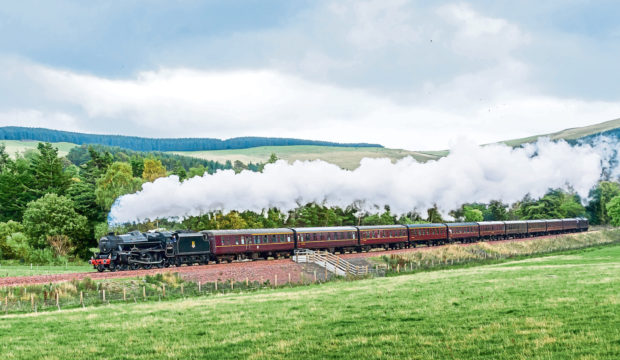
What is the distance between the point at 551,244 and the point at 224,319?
64601 mm

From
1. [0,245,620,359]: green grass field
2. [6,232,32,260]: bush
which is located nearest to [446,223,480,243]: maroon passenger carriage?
[0,245,620,359]: green grass field

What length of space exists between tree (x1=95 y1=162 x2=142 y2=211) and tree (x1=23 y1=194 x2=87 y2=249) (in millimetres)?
3597

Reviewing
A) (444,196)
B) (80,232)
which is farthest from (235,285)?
(80,232)

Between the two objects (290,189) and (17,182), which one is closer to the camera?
(290,189)

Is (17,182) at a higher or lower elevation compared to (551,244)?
higher

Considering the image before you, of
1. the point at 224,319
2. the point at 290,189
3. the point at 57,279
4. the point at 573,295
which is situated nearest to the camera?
the point at 224,319

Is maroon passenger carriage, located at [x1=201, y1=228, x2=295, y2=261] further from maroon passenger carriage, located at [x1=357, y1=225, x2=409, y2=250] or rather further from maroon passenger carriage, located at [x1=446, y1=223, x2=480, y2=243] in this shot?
maroon passenger carriage, located at [x1=446, y1=223, x2=480, y2=243]

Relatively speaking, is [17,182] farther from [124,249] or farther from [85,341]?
[85,341]

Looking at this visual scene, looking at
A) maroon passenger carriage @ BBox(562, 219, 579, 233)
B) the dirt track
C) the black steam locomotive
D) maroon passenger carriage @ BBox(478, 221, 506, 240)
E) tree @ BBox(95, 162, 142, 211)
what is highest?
tree @ BBox(95, 162, 142, 211)

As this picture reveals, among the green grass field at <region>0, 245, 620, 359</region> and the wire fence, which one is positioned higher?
the green grass field at <region>0, 245, 620, 359</region>

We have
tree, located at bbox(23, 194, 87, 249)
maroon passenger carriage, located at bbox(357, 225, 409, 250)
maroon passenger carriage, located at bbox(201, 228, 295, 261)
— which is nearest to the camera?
maroon passenger carriage, located at bbox(201, 228, 295, 261)

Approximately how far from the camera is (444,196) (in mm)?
73750

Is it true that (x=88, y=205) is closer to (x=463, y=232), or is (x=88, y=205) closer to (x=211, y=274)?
(x=211, y=274)

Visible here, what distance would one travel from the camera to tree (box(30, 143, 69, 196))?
99.2 m
